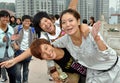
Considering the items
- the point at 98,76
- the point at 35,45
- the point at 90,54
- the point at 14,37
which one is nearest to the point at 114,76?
the point at 98,76

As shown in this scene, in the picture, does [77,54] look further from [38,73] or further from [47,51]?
[38,73]

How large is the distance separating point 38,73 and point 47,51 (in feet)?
13.9

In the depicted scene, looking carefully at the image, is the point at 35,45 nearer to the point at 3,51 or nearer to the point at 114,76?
the point at 114,76

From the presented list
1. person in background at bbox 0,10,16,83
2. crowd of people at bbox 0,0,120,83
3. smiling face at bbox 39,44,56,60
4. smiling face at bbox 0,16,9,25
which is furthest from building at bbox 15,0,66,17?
smiling face at bbox 39,44,56,60

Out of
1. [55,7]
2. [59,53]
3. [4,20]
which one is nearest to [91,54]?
[59,53]

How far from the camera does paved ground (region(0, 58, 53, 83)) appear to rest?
249 inches

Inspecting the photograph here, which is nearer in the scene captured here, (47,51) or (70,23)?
(70,23)

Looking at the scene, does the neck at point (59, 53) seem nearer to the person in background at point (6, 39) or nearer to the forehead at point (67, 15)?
the forehead at point (67, 15)

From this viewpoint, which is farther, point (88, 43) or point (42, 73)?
point (42, 73)

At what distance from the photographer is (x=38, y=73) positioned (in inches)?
277

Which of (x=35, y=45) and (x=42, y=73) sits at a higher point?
(x=35, y=45)

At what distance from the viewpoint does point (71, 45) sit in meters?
2.87

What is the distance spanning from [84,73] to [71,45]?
0.38m

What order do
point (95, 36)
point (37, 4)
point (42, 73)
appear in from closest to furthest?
point (95, 36) < point (42, 73) < point (37, 4)
